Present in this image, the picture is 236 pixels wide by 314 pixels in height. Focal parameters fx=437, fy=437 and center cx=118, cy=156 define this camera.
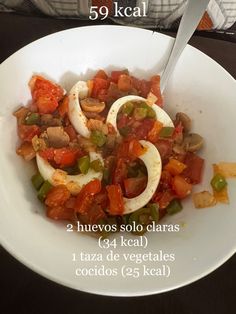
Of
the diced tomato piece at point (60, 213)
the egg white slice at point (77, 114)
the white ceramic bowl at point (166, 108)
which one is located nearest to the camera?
the white ceramic bowl at point (166, 108)

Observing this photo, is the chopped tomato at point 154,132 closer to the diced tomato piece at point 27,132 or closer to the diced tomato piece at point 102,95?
the diced tomato piece at point 102,95

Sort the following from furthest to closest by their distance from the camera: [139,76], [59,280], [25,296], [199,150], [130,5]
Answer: [130,5]
[139,76]
[199,150]
[25,296]
[59,280]

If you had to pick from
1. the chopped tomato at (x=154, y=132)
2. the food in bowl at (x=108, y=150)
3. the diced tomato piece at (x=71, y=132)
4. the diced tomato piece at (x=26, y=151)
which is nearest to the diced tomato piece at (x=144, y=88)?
the food in bowl at (x=108, y=150)

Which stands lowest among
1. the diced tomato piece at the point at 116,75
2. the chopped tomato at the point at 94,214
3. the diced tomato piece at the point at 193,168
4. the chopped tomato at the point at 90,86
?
the chopped tomato at the point at 94,214

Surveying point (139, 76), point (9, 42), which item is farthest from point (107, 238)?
point (9, 42)

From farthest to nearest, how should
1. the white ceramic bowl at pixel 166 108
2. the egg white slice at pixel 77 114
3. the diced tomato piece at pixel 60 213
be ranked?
the egg white slice at pixel 77 114 < the diced tomato piece at pixel 60 213 < the white ceramic bowl at pixel 166 108

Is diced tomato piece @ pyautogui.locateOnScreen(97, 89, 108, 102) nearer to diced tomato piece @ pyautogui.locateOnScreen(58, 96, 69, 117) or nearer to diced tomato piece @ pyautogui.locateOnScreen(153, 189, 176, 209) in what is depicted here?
diced tomato piece @ pyautogui.locateOnScreen(58, 96, 69, 117)

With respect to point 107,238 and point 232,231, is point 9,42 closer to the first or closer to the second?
point 107,238

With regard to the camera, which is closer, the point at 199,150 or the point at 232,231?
the point at 232,231
